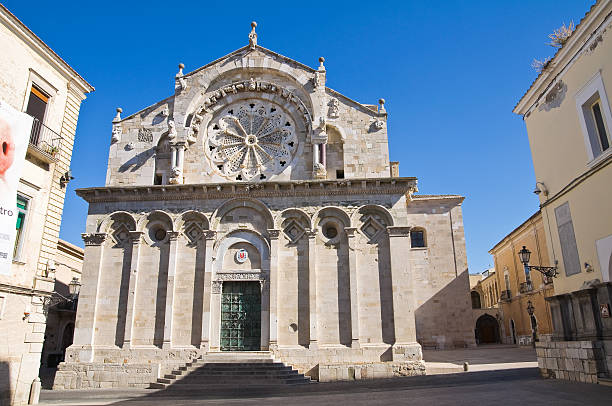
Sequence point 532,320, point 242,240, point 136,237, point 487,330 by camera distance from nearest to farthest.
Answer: point 242,240 → point 136,237 → point 532,320 → point 487,330

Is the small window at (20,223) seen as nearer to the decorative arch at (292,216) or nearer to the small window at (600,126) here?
the decorative arch at (292,216)

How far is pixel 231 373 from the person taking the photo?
14797 millimetres

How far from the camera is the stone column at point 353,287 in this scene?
16.3 metres


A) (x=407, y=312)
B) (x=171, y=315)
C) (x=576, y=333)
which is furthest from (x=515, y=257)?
(x=171, y=315)

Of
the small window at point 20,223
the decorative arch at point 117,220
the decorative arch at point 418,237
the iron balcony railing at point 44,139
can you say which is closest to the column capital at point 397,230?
the decorative arch at point 117,220

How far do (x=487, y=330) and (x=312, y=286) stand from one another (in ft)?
93.2

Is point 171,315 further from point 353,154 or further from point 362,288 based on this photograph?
point 353,154

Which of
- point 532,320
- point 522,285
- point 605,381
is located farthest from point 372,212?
point 522,285

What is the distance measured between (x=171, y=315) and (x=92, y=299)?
3.32m

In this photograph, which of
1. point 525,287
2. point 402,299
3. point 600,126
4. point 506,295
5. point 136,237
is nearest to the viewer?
point 600,126

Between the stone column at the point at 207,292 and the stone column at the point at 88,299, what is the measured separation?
418 cm

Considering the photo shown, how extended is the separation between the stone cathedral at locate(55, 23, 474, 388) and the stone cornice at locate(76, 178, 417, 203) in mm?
57

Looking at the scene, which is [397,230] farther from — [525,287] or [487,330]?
[487,330]

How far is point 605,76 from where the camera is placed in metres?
10.6
